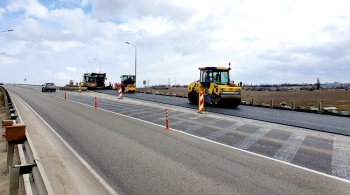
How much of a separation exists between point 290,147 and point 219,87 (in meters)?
15.5

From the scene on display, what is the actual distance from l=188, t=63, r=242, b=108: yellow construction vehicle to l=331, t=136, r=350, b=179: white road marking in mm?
13574

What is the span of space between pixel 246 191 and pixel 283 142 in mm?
5803

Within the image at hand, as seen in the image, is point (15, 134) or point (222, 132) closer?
point (15, 134)

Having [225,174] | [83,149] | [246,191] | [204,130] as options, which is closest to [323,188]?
[246,191]

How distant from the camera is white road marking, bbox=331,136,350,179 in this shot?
784 cm

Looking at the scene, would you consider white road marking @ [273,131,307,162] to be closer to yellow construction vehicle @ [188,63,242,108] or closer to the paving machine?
yellow construction vehicle @ [188,63,242,108]

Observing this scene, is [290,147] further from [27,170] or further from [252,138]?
[27,170]

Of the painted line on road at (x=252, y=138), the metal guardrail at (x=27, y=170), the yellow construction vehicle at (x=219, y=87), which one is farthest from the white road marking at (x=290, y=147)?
the yellow construction vehicle at (x=219, y=87)

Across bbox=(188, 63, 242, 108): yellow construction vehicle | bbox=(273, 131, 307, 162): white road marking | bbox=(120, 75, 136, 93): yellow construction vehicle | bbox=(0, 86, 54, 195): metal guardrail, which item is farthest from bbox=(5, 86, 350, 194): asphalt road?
bbox=(120, 75, 136, 93): yellow construction vehicle

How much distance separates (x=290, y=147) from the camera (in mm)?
10812

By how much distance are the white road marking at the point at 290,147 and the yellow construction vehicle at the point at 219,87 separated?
1241 centimetres

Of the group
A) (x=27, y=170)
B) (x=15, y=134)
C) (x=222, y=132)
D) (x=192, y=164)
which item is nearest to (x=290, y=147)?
(x=222, y=132)

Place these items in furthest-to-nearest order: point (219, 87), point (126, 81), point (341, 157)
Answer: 1. point (126, 81)
2. point (219, 87)
3. point (341, 157)

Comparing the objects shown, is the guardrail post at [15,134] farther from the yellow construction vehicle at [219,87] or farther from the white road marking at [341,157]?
the yellow construction vehicle at [219,87]
